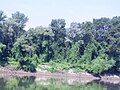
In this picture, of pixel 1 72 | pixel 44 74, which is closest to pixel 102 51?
pixel 44 74

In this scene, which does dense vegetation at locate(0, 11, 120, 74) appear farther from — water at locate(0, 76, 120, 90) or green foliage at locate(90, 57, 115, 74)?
water at locate(0, 76, 120, 90)

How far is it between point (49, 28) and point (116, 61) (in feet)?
59.2

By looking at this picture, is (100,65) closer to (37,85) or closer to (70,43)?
(70,43)

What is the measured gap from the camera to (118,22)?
72812 mm

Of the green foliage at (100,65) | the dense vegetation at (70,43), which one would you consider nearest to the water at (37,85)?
the dense vegetation at (70,43)

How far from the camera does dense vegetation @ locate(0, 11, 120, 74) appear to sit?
63656 millimetres

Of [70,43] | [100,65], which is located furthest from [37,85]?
[70,43]

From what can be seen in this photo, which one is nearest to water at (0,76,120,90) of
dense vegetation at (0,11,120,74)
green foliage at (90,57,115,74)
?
dense vegetation at (0,11,120,74)

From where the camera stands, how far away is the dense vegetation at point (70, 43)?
2506 inches

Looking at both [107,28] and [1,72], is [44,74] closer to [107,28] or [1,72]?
[1,72]

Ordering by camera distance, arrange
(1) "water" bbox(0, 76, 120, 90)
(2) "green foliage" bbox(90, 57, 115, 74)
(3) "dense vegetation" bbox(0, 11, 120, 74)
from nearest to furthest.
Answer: (1) "water" bbox(0, 76, 120, 90), (3) "dense vegetation" bbox(0, 11, 120, 74), (2) "green foliage" bbox(90, 57, 115, 74)

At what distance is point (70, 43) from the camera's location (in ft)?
237

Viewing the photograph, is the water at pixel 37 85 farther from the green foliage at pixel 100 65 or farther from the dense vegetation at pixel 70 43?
the green foliage at pixel 100 65

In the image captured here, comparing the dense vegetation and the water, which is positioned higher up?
the dense vegetation
